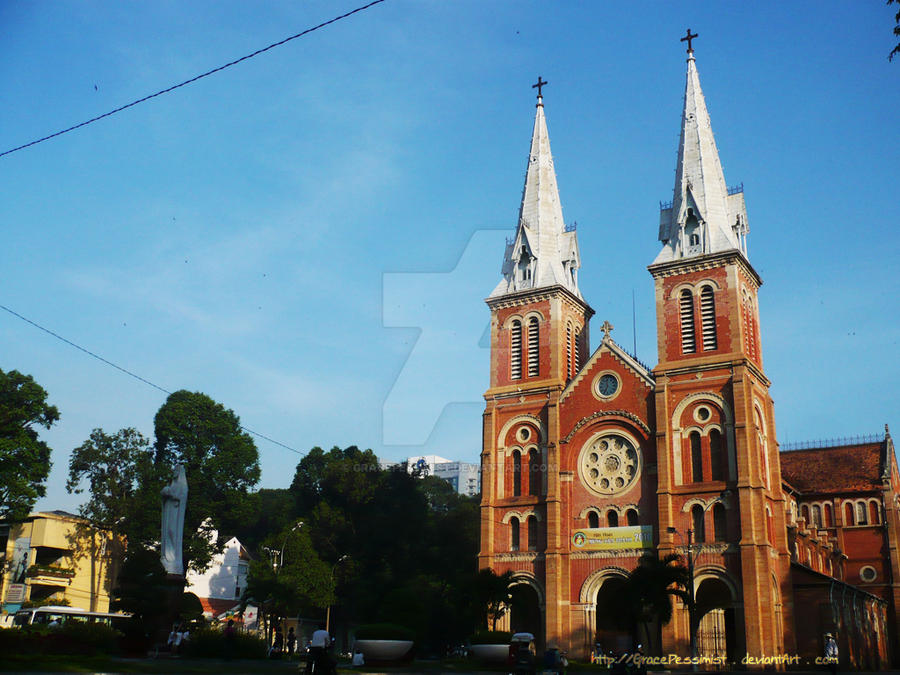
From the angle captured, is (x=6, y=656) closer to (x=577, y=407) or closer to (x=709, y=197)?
(x=577, y=407)

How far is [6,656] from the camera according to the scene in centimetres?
2191

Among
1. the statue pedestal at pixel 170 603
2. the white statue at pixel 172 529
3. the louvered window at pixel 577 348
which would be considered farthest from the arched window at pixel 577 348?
the statue pedestal at pixel 170 603

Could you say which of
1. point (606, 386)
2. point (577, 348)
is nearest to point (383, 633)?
point (606, 386)

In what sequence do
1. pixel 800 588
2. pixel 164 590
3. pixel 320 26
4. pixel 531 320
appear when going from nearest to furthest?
pixel 320 26, pixel 164 590, pixel 800 588, pixel 531 320

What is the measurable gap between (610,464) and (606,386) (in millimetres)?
4943

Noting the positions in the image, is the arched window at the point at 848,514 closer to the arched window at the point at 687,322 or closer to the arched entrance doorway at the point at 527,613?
the arched window at the point at 687,322

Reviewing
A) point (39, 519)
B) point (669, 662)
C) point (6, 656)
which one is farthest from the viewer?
point (39, 519)

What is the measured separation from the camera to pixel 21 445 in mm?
54875

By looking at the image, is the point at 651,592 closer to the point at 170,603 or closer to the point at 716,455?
the point at 716,455

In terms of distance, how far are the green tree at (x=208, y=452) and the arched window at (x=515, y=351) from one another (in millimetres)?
24639

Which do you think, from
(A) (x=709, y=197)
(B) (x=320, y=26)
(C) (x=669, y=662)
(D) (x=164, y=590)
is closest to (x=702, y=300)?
(A) (x=709, y=197)

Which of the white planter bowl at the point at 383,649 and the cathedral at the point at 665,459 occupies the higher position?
the cathedral at the point at 665,459

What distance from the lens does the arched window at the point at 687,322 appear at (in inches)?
2068

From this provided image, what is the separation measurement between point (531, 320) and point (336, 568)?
27.0m
